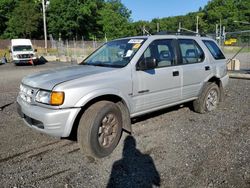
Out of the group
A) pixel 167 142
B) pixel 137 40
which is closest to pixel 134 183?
pixel 167 142

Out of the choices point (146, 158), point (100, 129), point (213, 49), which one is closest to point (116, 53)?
point (100, 129)

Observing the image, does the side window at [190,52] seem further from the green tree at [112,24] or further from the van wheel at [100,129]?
the green tree at [112,24]

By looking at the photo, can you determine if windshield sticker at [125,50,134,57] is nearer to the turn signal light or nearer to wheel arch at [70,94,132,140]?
wheel arch at [70,94,132,140]

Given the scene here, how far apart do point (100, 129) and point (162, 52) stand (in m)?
2.09

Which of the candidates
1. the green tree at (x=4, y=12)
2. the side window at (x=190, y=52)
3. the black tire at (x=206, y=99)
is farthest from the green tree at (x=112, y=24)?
the side window at (x=190, y=52)

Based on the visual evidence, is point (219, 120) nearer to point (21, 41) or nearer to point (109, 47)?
point (109, 47)

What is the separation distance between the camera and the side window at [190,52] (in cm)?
595

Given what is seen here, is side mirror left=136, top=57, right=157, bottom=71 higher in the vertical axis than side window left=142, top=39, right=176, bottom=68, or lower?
lower

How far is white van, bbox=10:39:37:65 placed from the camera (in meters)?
25.7

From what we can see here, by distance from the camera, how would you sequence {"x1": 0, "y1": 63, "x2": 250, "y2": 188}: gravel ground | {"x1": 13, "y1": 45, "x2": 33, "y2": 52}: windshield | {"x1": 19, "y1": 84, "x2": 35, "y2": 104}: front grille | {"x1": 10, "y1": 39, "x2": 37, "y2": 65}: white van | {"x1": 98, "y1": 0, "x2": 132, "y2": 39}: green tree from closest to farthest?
{"x1": 0, "y1": 63, "x2": 250, "y2": 188}: gravel ground
{"x1": 19, "y1": 84, "x2": 35, "y2": 104}: front grille
{"x1": 10, "y1": 39, "x2": 37, "y2": 65}: white van
{"x1": 13, "y1": 45, "x2": 33, "y2": 52}: windshield
{"x1": 98, "y1": 0, "x2": 132, "y2": 39}: green tree

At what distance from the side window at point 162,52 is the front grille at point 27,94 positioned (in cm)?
203

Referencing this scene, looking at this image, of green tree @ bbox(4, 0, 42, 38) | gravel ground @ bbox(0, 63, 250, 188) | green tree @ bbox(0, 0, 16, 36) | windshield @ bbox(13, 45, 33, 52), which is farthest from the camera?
green tree @ bbox(0, 0, 16, 36)

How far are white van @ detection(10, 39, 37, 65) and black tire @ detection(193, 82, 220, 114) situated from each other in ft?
73.2

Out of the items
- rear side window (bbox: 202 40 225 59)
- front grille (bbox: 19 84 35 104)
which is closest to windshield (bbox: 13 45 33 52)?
rear side window (bbox: 202 40 225 59)
